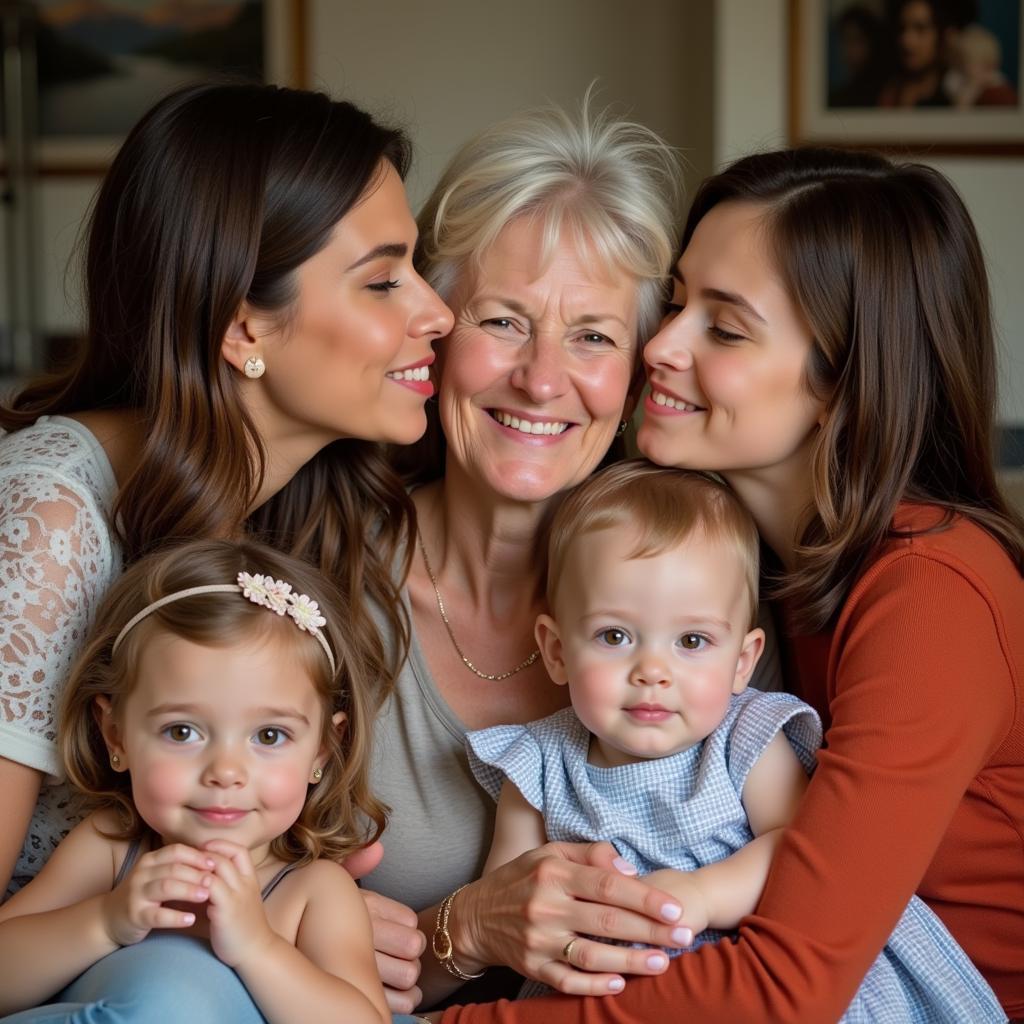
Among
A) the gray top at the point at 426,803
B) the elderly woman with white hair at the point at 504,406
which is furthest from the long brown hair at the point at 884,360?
the gray top at the point at 426,803

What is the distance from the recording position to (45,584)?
199 cm

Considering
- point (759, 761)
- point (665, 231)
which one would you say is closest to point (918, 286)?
Answer: point (665, 231)

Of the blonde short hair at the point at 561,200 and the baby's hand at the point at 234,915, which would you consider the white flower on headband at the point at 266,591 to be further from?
the blonde short hair at the point at 561,200

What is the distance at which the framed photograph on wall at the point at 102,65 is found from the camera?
7023mm

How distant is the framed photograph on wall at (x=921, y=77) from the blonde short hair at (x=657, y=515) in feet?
12.6

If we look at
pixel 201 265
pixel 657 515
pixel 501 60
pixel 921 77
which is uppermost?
pixel 501 60

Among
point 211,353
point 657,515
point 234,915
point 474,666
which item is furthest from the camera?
point 474,666

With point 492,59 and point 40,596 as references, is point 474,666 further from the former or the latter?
point 492,59

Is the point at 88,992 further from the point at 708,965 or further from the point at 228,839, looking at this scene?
→ the point at 708,965

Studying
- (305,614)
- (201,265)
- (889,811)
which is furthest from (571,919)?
(201,265)

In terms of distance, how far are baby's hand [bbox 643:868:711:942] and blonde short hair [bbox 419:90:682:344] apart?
98cm

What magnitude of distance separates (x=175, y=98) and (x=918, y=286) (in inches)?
47.7

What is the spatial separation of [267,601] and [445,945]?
606 millimetres

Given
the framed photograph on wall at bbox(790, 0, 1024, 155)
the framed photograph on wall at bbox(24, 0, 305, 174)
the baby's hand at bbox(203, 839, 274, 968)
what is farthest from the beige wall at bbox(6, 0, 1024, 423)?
the baby's hand at bbox(203, 839, 274, 968)
